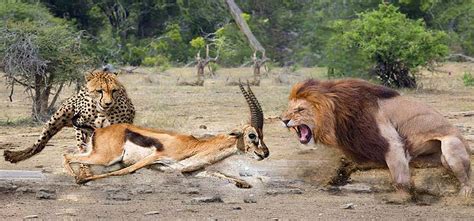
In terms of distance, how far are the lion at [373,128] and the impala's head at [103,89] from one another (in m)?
2.20

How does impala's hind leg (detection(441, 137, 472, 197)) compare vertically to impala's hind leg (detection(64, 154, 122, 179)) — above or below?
above

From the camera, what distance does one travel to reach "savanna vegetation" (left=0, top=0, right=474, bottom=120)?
1550cm

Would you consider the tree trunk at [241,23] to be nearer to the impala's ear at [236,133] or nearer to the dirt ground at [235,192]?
the dirt ground at [235,192]

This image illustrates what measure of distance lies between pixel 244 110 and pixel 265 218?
922 cm

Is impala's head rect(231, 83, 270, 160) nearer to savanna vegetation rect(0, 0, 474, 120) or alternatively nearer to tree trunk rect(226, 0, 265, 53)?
savanna vegetation rect(0, 0, 474, 120)

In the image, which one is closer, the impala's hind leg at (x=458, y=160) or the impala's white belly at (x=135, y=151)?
the impala's hind leg at (x=458, y=160)

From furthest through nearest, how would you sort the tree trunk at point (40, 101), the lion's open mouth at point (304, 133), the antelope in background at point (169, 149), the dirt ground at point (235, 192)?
the tree trunk at point (40, 101) → the antelope in background at point (169, 149) → the lion's open mouth at point (304, 133) → the dirt ground at point (235, 192)

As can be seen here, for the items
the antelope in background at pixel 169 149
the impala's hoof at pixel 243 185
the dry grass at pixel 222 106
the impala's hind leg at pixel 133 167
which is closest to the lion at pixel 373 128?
the antelope in background at pixel 169 149

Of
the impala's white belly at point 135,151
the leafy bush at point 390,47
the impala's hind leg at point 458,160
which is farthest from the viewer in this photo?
the leafy bush at point 390,47

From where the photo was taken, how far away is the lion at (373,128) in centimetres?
850

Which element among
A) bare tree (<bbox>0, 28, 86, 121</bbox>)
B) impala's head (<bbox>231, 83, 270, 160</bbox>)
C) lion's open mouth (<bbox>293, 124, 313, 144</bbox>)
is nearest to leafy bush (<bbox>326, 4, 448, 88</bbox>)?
bare tree (<bbox>0, 28, 86, 121</bbox>)

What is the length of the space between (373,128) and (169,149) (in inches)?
73.9

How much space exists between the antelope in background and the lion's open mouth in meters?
0.54

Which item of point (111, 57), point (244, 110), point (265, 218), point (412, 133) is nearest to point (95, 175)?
point (265, 218)
